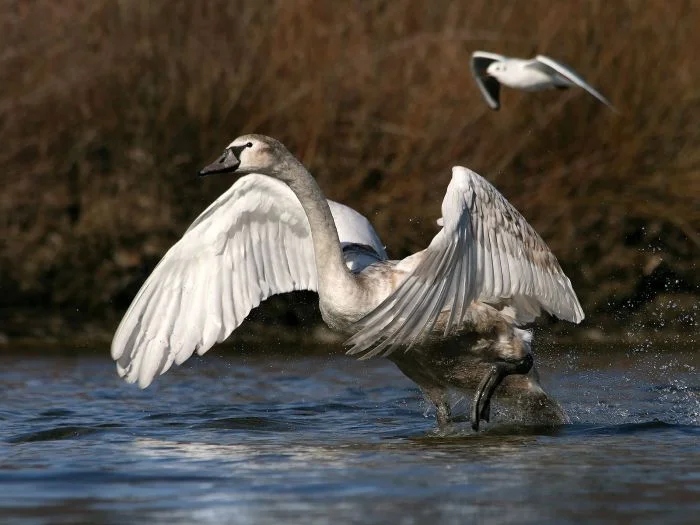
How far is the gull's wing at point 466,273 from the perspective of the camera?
6301 mm

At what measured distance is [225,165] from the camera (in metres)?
6.77

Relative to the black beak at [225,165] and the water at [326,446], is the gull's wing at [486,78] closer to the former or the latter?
the water at [326,446]

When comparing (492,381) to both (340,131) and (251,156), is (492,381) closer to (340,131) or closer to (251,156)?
(251,156)

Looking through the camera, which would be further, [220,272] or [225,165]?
[220,272]

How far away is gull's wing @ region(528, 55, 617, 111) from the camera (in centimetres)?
913

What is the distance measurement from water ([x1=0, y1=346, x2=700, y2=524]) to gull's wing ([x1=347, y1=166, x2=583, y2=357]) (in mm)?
527

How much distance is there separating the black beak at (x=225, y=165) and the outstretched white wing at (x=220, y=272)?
0.66m

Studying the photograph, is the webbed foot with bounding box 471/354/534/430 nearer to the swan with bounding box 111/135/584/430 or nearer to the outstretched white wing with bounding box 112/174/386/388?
the swan with bounding box 111/135/584/430

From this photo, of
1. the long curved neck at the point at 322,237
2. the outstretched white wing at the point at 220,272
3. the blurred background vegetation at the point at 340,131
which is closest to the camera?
the long curved neck at the point at 322,237

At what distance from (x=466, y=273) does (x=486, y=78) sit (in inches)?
151

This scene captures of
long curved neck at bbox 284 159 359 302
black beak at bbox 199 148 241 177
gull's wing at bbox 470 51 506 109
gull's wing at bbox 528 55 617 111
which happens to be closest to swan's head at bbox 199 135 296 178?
black beak at bbox 199 148 241 177

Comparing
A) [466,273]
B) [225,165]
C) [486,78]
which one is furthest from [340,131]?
[466,273]

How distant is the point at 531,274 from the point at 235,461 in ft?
5.33

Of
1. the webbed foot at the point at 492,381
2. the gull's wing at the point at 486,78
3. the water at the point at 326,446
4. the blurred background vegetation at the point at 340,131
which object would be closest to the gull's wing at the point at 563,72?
the gull's wing at the point at 486,78
